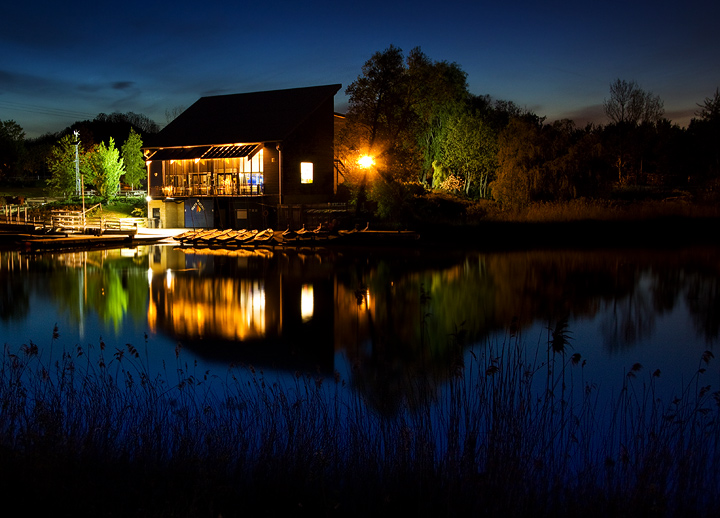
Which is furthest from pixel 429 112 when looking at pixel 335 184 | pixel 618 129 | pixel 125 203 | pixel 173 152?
pixel 618 129

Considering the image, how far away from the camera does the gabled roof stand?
153 feet

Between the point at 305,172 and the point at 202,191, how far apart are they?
7.58m

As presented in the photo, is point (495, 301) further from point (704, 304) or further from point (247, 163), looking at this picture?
point (247, 163)

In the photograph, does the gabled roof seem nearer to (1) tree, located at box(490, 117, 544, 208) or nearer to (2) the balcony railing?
(2) the balcony railing

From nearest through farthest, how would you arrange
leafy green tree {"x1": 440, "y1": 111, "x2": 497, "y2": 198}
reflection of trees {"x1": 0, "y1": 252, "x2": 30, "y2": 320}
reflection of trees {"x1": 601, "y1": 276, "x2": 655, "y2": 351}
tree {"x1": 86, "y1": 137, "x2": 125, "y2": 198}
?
reflection of trees {"x1": 601, "y1": 276, "x2": 655, "y2": 351} < reflection of trees {"x1": 0, "y1": 252, "x2": 30, "y2": 320} < leafy green tree {"x1": 440, "y1": 111, "x2": 497, "y2": 198} < tree {"x1": 86, "y1": 137, "x2": 125, "y2": 198}

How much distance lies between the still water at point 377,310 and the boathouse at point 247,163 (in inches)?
607

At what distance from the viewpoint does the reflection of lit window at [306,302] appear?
1733 centimetres

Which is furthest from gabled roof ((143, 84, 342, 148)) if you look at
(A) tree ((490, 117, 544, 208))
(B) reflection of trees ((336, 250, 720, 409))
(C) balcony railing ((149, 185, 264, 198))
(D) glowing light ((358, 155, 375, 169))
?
(B) reflection of trees ((336, 250, 720, 409))

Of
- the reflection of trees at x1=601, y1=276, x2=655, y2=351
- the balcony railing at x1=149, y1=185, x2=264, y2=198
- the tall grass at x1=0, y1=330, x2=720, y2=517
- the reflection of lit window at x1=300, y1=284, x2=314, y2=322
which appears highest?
the balcony railing at x1=149, y1=185, x2=264, y2=198

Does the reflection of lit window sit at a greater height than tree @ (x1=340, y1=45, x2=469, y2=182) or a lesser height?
lesser

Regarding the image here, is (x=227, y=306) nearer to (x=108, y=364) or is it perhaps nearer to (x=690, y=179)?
(x=108, y=364)

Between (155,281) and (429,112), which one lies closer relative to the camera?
(155,281)

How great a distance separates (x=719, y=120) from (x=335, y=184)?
32368 millimetres

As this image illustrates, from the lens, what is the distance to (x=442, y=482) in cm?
602
